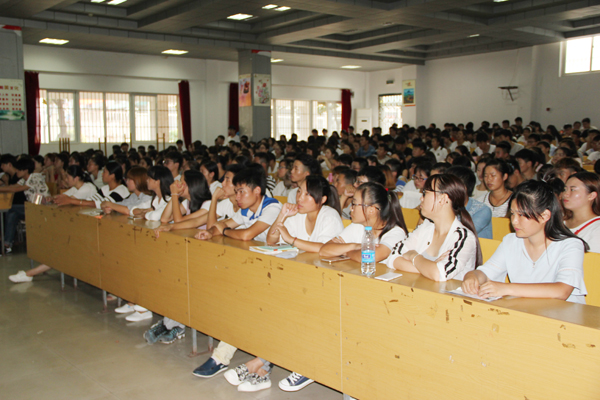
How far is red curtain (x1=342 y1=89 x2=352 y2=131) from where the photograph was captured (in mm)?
20047

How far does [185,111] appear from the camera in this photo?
16219mm

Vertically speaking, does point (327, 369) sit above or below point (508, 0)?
below

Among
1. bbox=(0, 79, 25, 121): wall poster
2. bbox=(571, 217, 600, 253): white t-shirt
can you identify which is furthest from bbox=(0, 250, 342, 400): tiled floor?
bbox=(0, 79, 25, 121): wall poster

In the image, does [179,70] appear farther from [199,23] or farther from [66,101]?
[199,23]

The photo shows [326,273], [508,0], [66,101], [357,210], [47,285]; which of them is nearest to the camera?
[326,273]

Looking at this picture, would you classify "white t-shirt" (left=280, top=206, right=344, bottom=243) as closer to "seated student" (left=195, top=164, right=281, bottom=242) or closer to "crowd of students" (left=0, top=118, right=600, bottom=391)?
"crowd of students" (left=0, top=118, right=600, bottom=391)

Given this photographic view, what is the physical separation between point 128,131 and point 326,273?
1448 centimetres

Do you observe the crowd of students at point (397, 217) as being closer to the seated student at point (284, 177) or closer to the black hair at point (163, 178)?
the black hair at point (163, 178)

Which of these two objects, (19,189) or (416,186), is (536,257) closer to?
(416,186)

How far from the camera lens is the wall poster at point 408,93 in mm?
17984

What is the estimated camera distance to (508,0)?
10.6 m

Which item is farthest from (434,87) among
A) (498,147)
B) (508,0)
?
(498,147)

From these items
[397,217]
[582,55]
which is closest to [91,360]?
[397,217]

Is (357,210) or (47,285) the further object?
(47,285)
